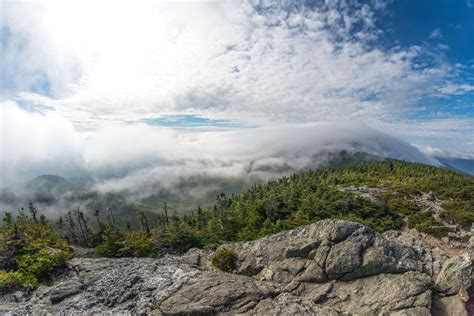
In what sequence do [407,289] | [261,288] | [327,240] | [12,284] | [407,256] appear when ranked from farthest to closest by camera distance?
1. [12,284]
2. [327,240]
3. [407,256]
4. [261,288]
5. [407,289]

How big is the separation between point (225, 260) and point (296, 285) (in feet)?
28.9

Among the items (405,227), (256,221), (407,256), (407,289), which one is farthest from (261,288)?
(405,227)

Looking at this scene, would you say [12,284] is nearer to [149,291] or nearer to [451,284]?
[149,291]

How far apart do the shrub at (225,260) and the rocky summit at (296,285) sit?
38 centimetres

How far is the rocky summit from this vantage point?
20547mm

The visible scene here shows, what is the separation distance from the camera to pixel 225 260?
28.6 meters

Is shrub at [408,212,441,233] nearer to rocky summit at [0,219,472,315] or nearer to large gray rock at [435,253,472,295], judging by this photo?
rocky summit at [0,219,472,315]

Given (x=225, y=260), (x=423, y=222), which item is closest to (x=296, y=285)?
(x=225, y=260)

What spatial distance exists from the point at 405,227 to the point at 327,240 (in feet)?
111

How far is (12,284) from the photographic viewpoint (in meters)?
28.3

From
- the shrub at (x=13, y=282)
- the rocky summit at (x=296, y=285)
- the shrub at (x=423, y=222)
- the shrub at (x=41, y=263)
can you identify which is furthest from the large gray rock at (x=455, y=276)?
the shrub at (x=41, y=263)

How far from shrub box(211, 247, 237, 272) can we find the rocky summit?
1.24ft

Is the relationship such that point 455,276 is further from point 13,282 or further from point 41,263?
point 41,263

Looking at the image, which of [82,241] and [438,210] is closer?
[438,210]
